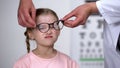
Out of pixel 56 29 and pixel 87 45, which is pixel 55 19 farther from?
pixel 87 45

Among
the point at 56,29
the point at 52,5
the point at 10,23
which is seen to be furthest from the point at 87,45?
the point at 56,29

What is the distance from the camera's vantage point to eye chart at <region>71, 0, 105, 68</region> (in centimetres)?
224

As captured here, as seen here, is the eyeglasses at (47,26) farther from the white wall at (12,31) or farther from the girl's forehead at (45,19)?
the white wall at (12,31)

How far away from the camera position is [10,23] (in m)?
2.12

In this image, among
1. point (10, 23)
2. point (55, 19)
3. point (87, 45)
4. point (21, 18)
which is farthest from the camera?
point (87, 45)

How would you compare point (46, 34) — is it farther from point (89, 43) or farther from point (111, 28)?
point (89, 43)

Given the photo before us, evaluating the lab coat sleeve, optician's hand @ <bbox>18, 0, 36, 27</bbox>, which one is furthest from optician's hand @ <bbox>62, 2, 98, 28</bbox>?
optician's hand @ <bbox>18, 0, 36, 27</bbox>

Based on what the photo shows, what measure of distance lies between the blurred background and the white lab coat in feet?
2.16

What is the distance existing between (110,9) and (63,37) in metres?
0.89

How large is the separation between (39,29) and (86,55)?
0.92 metres

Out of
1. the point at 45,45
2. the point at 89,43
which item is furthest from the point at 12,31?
the point at 45,45

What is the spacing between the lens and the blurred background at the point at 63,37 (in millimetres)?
2115

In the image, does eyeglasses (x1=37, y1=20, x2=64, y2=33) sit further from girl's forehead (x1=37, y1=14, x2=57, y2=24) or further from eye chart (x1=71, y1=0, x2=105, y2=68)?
eye chart (x1=71, y1=0, x2=105, y2=68)

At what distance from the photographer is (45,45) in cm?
146
